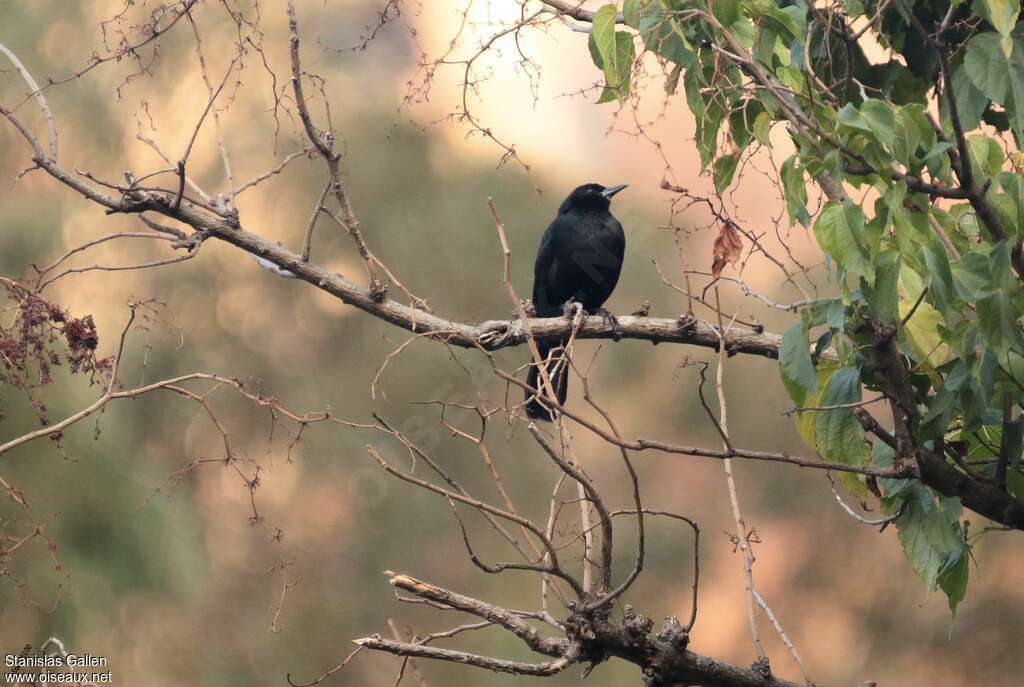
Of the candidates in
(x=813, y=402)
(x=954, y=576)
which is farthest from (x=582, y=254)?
(x=954, y=576)

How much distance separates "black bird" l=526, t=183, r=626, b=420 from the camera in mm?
4625

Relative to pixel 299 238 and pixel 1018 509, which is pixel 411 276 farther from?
pixel 1018 509

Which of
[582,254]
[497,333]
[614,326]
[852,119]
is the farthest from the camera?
[582,254]

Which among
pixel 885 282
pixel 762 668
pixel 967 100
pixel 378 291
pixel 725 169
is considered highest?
pixel 378 291

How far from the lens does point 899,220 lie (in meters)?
1.76

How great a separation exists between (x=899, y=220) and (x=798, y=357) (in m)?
0.29

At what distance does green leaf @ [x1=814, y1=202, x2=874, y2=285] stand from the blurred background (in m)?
6.04

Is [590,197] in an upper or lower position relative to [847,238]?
upper

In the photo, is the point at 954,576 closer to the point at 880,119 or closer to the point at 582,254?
the point at 880,119

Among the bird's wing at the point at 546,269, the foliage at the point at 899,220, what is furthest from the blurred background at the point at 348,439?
the foliage at the point at 899,220

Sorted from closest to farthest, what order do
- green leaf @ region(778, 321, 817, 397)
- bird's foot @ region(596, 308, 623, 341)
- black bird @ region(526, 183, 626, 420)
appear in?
green leaf @ region(778, 321, 817, 397) < bird's foot @ region(596, 308, 623, 341) < black bird @ region(526, 183, 626, 420)

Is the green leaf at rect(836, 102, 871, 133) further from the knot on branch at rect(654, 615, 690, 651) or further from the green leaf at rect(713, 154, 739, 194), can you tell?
the knot on branch at rect(654, 615, 690, 651)

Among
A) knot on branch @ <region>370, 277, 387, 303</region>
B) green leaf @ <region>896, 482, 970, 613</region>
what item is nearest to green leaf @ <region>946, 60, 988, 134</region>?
green leaf @ <region>896, 482, 970, 613</region>

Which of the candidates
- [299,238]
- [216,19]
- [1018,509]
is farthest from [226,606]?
[1018,509]
